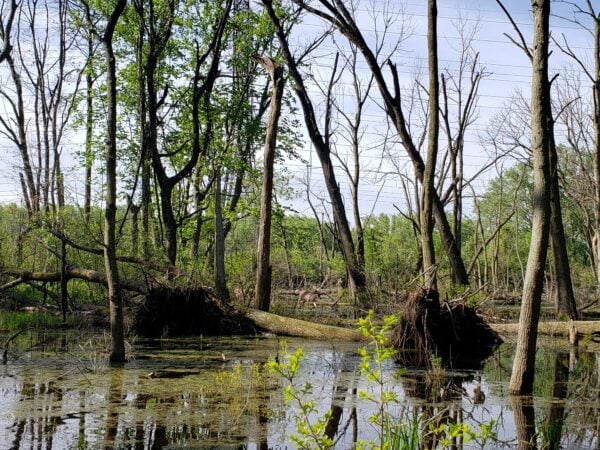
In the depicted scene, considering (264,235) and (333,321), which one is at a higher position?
(264,235)

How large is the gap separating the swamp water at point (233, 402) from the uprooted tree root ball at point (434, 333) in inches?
33.2

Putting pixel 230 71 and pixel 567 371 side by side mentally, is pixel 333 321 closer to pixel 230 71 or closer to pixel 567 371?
pixel 567 371

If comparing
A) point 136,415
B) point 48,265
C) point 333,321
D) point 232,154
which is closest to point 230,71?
point 232,154

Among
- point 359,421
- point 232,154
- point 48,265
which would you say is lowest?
point 359,421

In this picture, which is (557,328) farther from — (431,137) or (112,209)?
(112,209)

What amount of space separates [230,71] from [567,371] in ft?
63.0

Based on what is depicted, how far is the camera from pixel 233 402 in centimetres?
777

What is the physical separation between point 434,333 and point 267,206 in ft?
19.9

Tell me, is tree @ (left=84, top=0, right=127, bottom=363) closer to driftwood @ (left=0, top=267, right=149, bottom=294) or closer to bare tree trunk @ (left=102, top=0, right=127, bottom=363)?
bare tree trunk @ (left=102, top=0, right=127, bottom=363)

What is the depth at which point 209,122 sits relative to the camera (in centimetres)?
2356

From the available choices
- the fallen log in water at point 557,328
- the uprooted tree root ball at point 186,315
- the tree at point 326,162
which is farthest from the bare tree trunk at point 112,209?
the tree at point 326,162

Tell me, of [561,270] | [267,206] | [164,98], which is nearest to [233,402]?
[267,206]

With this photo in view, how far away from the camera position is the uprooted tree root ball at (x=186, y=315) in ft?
50.4

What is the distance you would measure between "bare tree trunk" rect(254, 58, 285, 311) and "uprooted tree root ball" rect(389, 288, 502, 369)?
468 cm
